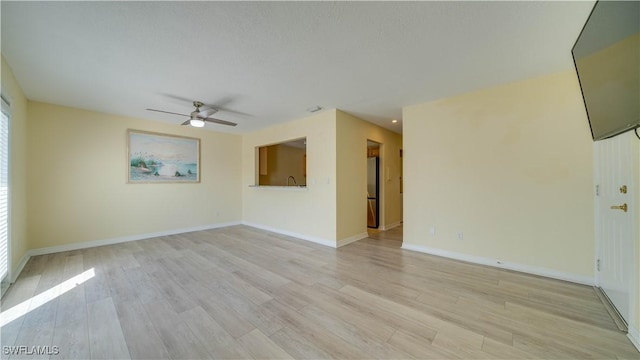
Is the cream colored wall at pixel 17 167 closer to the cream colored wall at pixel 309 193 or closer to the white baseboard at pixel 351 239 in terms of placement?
the cream colored wall at pixel 309 193

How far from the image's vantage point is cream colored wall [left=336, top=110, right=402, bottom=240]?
13.2ft

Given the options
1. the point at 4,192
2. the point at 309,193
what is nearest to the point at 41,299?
the point at 4,192

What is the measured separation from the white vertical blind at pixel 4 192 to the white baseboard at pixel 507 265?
4.99m

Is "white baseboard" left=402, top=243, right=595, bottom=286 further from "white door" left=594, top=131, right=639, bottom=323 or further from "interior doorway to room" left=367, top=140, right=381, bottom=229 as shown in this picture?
"interior doorway to room" left=367, top=140, right=381, bottom=229

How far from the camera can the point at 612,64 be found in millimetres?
1494

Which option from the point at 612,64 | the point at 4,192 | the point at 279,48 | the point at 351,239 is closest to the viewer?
the point at 612,64

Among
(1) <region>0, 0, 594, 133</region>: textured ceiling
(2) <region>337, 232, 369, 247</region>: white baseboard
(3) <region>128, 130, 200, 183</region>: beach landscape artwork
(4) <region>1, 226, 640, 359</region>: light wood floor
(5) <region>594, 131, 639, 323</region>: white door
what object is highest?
(1) <region>0, 0, 594, 133</region>: textured ceiling

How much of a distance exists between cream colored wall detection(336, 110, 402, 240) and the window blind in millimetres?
4009

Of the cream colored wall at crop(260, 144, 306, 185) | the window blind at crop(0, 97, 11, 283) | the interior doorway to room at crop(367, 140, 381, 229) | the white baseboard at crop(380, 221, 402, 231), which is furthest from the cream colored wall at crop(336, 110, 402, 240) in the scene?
the window blind at crop(0, 97, 11, 283)

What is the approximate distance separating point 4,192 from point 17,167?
0.75 m

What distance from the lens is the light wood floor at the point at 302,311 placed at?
1.53 metres

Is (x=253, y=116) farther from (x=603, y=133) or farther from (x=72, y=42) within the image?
(x=603, y=133)

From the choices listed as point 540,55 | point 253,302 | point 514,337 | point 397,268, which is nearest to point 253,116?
point 253,302

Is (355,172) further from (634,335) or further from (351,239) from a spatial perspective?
(634,335)
